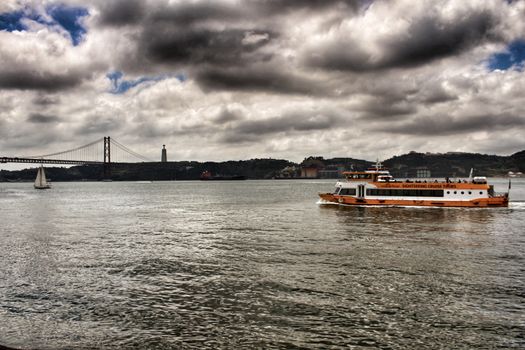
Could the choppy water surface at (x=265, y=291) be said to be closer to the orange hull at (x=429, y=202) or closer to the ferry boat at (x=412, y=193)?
the orange hull at (x=429, y=202)

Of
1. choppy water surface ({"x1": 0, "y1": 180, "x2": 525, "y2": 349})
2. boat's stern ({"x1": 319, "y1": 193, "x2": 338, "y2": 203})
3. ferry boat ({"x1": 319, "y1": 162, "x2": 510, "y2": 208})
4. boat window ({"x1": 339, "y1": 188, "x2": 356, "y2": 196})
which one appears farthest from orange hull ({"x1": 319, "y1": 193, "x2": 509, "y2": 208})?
choppy water surface ({"x1": 0, "y1": 180, "x2": 525, "y2": 349})

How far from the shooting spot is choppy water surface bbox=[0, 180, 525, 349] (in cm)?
1430

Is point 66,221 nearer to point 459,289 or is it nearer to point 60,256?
point 60,256

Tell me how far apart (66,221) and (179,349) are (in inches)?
1882

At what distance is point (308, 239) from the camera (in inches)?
1412

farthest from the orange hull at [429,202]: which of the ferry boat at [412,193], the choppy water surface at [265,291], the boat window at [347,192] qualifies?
the choppy water surface at [265,291]

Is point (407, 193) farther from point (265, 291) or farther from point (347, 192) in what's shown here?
point (265, 291)

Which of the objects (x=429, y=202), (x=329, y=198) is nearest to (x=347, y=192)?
(x=329, y=198)

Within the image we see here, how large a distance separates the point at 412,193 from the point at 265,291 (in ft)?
179

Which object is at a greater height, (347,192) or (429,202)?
(347,192)

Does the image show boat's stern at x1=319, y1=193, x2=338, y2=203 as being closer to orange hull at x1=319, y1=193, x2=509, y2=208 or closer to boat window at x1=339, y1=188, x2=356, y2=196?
orange hull at x1=319, y1=193, x2=509, y2=208

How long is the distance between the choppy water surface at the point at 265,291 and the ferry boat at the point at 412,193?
1064 inches

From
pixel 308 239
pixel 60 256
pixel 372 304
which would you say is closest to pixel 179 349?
pixel 372 304

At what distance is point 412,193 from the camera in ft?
221
